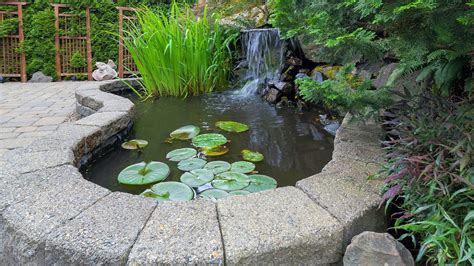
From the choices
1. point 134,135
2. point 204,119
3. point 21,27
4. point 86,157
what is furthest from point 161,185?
point 21,27

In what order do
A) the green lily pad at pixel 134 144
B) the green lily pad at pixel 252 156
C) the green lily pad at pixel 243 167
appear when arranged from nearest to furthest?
1. the green lily pad at pixel 243 167
2. the green lily pad at pixel 252 156
3. the green lily pad at pixel 134 144

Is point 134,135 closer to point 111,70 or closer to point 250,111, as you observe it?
point 250,111

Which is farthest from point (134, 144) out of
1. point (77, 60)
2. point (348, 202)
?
point (77, 60)

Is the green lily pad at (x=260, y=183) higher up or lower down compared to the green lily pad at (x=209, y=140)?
lower down

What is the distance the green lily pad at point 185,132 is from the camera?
230cm

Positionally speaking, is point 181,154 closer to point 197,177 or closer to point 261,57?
point 197,177

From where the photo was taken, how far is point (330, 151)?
81.4 inches

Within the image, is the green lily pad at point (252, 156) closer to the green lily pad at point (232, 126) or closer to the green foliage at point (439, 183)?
the green lily pad at point (232, 126)

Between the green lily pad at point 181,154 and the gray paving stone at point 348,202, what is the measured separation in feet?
2.85

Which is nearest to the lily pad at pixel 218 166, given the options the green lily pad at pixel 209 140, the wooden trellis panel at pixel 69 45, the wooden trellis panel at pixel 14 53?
the green lily pad at pixel 209 140

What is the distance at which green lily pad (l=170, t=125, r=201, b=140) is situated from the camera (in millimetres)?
2301

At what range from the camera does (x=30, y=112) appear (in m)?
3.21

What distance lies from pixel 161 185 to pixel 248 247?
2.54 ft

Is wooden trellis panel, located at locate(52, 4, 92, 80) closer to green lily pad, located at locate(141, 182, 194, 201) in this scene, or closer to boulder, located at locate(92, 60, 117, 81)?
boulder, located at locate(92, 60, 117, 81)
